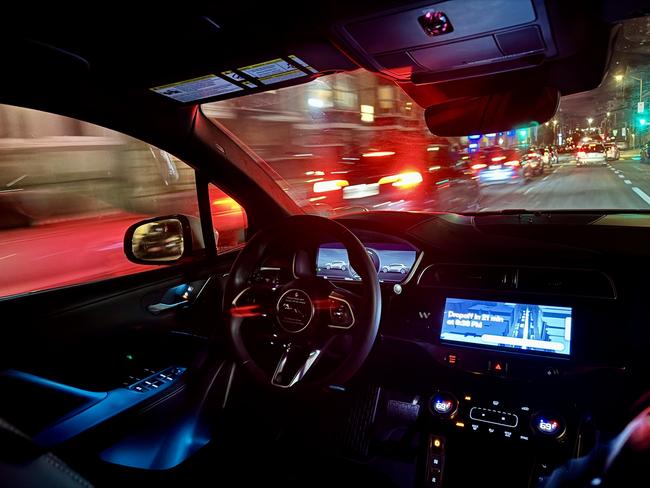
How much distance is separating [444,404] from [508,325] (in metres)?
0.53

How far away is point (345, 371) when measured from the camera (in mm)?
2135

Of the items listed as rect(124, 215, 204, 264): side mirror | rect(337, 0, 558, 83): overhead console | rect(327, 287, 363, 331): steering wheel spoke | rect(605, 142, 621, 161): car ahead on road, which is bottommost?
rect(327, 287, 363, 331): steering wheel spoke

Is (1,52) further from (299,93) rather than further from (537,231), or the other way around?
(299,93)

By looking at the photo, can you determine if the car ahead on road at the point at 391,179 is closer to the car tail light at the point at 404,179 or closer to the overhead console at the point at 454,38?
the car tail light at the point at 404,179

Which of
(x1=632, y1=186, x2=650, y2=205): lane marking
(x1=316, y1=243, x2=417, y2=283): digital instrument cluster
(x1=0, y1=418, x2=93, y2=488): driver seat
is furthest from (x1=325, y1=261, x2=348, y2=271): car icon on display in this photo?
(x1=632, y1=186, x2=650, y2=205): lane marking

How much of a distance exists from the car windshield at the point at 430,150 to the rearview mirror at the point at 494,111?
77mm

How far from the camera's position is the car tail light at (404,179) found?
733 centimetres

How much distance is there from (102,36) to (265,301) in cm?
150

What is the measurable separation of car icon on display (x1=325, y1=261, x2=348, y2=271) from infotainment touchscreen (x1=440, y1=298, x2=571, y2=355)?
0.68m

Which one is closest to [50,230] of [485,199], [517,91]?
[485,199]

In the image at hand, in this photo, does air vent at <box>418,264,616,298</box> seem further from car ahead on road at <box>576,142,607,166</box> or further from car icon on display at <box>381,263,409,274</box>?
car ahead on road at <box>576,142,607,166</box>

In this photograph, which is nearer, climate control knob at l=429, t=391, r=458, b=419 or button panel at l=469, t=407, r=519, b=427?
button panel at l=469, t=407, r=519, b=427

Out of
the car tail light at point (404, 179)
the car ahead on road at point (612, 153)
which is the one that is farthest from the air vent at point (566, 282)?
the car tail light at point (404, 179)

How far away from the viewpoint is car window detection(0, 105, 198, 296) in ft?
17.3
